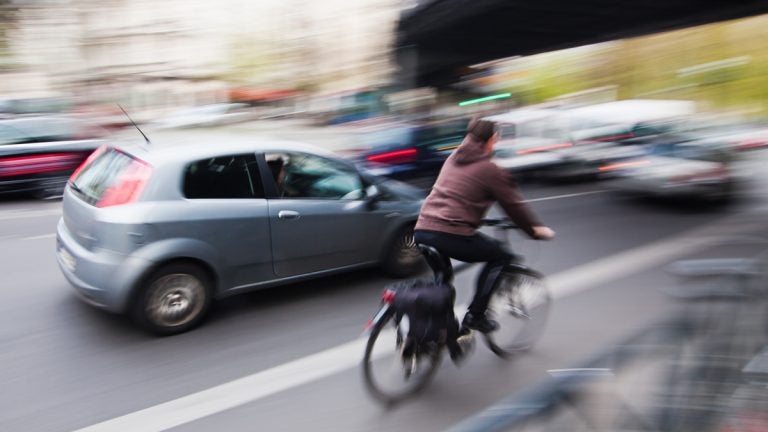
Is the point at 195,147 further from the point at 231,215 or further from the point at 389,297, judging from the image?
the point at 389,297

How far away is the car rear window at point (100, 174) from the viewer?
5097 mm

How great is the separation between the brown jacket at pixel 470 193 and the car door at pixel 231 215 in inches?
70.8

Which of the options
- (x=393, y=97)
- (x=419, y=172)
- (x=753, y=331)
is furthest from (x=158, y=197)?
(x=393, y=97)

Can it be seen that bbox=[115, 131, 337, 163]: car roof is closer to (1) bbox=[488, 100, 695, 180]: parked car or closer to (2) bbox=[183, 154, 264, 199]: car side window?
(2) bbox=[183, 154, 264, 199]: car side window

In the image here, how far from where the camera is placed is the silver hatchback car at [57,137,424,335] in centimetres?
483

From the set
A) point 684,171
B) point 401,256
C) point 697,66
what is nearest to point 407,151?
point 684,171

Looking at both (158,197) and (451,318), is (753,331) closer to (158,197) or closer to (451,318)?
(451,318)

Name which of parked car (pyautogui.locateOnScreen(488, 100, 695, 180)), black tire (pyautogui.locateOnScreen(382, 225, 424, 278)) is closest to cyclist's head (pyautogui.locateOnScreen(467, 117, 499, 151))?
black tire (pyautogui.locateOnScreen(382, 225, 424, 278))

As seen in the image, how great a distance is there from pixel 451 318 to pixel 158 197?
2.48 m

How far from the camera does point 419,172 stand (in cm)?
1134

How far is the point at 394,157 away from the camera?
36.4 ft

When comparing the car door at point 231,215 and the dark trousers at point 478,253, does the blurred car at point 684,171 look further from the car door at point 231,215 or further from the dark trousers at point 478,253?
the car door at point 231,215

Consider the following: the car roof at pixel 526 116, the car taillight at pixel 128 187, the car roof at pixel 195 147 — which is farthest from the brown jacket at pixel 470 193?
the car roof at pixel 526 116

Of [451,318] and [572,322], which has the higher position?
[451,318]
